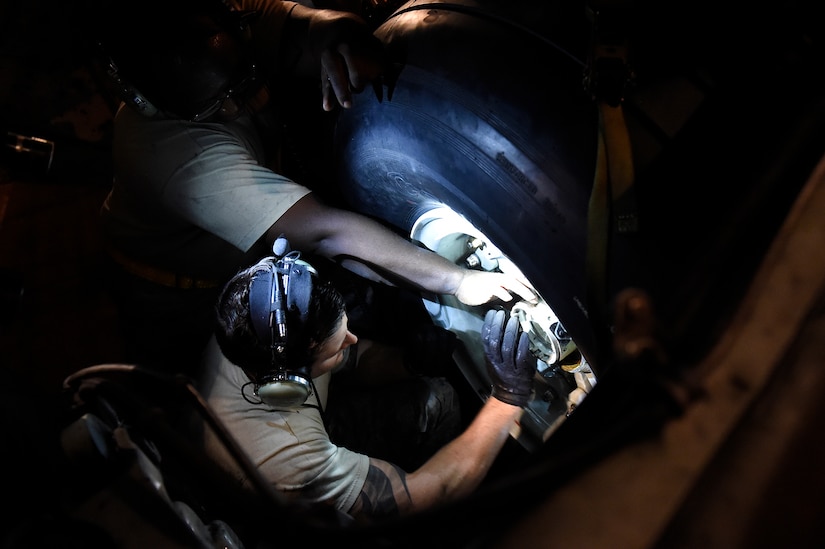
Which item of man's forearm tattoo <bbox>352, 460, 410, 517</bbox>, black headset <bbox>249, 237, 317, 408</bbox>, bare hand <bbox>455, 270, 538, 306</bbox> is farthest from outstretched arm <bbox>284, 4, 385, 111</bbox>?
man's forearm tattoo <bbox>352, 460, 410, 517</bbox>

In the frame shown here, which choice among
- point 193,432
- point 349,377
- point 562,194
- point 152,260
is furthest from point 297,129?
point 562,194

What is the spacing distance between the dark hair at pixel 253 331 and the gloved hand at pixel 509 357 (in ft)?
1.61

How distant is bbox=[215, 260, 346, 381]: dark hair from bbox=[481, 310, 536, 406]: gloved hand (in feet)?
1.61

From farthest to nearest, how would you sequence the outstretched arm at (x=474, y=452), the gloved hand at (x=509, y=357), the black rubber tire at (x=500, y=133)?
1. the gloved hand at (x=509, y=357)
2. the outstretched arm at (x=474, y=452)
3. the black rubber tire at (x=500, y=133)

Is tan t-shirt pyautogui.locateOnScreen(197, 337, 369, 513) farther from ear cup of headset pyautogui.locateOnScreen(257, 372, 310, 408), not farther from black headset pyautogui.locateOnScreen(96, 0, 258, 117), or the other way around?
black headset pyautogui.locateOnScreen(96, 0, 258, 117)

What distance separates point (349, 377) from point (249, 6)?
1.39 metres

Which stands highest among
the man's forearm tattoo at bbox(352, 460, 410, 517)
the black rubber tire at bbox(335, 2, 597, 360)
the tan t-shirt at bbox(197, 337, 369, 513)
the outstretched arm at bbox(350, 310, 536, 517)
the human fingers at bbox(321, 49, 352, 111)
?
the black rubber tire at bbox(335, 2, 597, 360)

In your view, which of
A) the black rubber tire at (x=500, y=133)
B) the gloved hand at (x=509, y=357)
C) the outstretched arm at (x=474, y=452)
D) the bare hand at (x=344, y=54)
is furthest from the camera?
the gloved hand at (x=509, y=357)

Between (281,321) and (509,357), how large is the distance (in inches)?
26.8

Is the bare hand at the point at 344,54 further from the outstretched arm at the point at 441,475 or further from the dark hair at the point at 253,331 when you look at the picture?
the outstretched arm at the point at 441,475

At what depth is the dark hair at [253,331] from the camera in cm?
125

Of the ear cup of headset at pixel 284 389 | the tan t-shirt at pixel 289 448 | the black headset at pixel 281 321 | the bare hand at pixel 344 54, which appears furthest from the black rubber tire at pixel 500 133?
the tan t-shirt at pixel 289 448

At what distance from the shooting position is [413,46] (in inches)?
45.1

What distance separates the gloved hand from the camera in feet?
4.75
